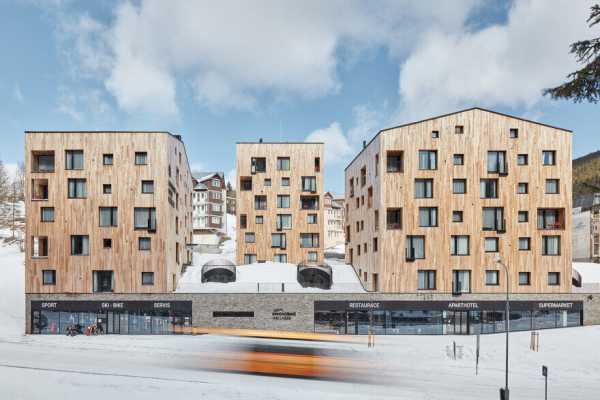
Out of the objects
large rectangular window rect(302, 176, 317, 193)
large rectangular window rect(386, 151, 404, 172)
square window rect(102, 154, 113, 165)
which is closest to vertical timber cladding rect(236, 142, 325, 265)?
Result: large rectangular window rect(302, 176, 317, 193)

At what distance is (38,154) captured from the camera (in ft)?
122

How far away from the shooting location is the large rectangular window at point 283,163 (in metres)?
48.0

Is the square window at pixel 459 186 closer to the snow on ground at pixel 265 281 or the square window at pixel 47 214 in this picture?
the snow on ground at pixel 265 281

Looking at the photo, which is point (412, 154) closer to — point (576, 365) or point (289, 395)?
point (576, 365)

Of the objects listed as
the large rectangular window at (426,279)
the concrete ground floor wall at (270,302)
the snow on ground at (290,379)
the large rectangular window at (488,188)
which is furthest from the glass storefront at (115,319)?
the large rectangular window at (488,188)

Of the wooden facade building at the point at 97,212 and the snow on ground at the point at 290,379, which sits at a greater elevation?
the wooden facade building at the point at 97,212

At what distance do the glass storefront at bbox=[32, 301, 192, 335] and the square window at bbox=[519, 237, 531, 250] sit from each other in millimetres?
30343

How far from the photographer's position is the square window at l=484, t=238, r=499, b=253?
119 ft

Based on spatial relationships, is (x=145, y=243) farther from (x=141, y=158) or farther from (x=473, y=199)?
(x=473, y=199)

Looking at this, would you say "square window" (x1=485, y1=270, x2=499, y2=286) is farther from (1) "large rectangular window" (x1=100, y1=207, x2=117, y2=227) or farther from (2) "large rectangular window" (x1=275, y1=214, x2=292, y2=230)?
(1) "large rectangular window" (x1=100, y1=207, x2=117, y2=227)

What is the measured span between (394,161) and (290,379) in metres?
22.7

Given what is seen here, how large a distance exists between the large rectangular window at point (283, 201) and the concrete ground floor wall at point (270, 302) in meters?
14.4

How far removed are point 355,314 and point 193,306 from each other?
14.4 m

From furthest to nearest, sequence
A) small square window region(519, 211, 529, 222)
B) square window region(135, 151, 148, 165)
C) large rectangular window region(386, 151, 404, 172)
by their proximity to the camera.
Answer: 1. large rectangular window region(386, 151, 404, 172)
2. square window region(135, 151, 148, 165)
3. small square window region(519, 211, 529, 222)
